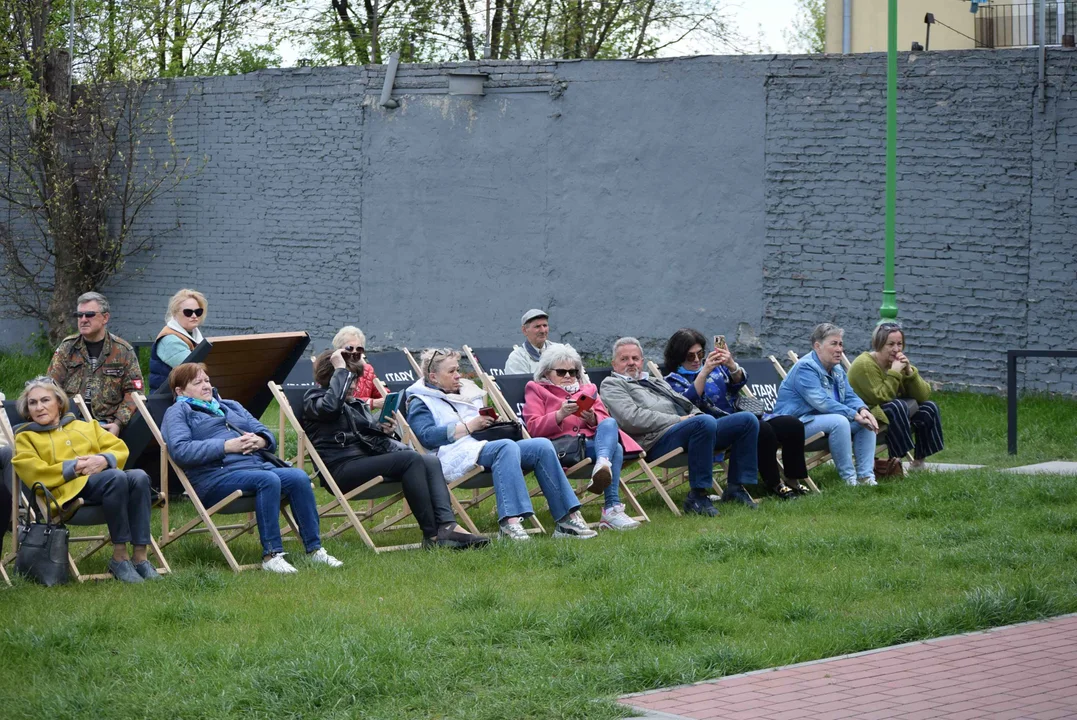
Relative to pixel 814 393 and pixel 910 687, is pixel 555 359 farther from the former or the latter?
pixel 910 687

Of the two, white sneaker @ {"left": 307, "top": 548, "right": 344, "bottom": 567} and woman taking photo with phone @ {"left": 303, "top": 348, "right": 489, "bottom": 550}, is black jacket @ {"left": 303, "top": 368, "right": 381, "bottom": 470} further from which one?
white sneaker @ {"left": 307, "top": 548, "right": 344, "bottom": 567}

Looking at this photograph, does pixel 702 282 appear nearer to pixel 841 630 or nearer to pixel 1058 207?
pixel 1058 207

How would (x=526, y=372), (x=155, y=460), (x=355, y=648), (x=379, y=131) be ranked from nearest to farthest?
(x=355, y=648)
(x=155, y=460)
(x=526, y=372)
(x=379, y=131)

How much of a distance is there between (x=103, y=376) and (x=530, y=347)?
3.19m

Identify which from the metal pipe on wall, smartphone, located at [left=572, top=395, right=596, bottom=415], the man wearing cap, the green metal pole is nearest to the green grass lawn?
smartphone, located at [left=572, top=395, right=596, bottom=415]

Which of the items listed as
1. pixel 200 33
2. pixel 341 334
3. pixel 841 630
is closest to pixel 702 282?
pixel 341 334

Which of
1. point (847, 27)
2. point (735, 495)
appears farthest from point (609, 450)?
point (847, 27)

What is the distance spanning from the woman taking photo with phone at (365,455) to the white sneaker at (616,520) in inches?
40.8

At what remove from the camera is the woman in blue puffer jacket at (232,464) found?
23.3 feet

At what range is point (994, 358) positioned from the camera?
46.0ft

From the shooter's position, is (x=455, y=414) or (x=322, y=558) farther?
(x=455, y=414)

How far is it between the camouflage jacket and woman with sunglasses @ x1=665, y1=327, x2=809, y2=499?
355 centimetres

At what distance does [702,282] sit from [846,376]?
17.4ft

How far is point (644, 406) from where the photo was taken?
9.15m
